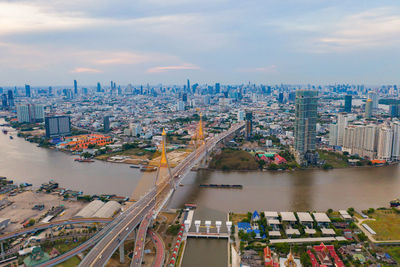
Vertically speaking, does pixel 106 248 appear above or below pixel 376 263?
above

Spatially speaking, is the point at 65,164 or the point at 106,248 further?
the point at 65,164

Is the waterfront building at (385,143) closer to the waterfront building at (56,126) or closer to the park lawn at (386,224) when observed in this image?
the park lawn at (386,224)

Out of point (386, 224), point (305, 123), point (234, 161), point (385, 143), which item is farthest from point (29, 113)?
point (386, 224)

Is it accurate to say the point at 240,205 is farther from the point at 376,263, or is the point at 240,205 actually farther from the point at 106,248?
the point at 106,248


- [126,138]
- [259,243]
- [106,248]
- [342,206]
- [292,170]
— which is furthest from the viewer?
[126,138]

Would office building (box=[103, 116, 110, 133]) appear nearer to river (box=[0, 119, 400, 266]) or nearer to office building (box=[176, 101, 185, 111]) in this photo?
river (box=[0, 119, 400, 266])

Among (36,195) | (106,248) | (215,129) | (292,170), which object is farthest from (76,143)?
(106,248)

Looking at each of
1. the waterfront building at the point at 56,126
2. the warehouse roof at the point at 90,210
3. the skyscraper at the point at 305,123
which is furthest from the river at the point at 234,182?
the waterfront building at the point at 56,126
